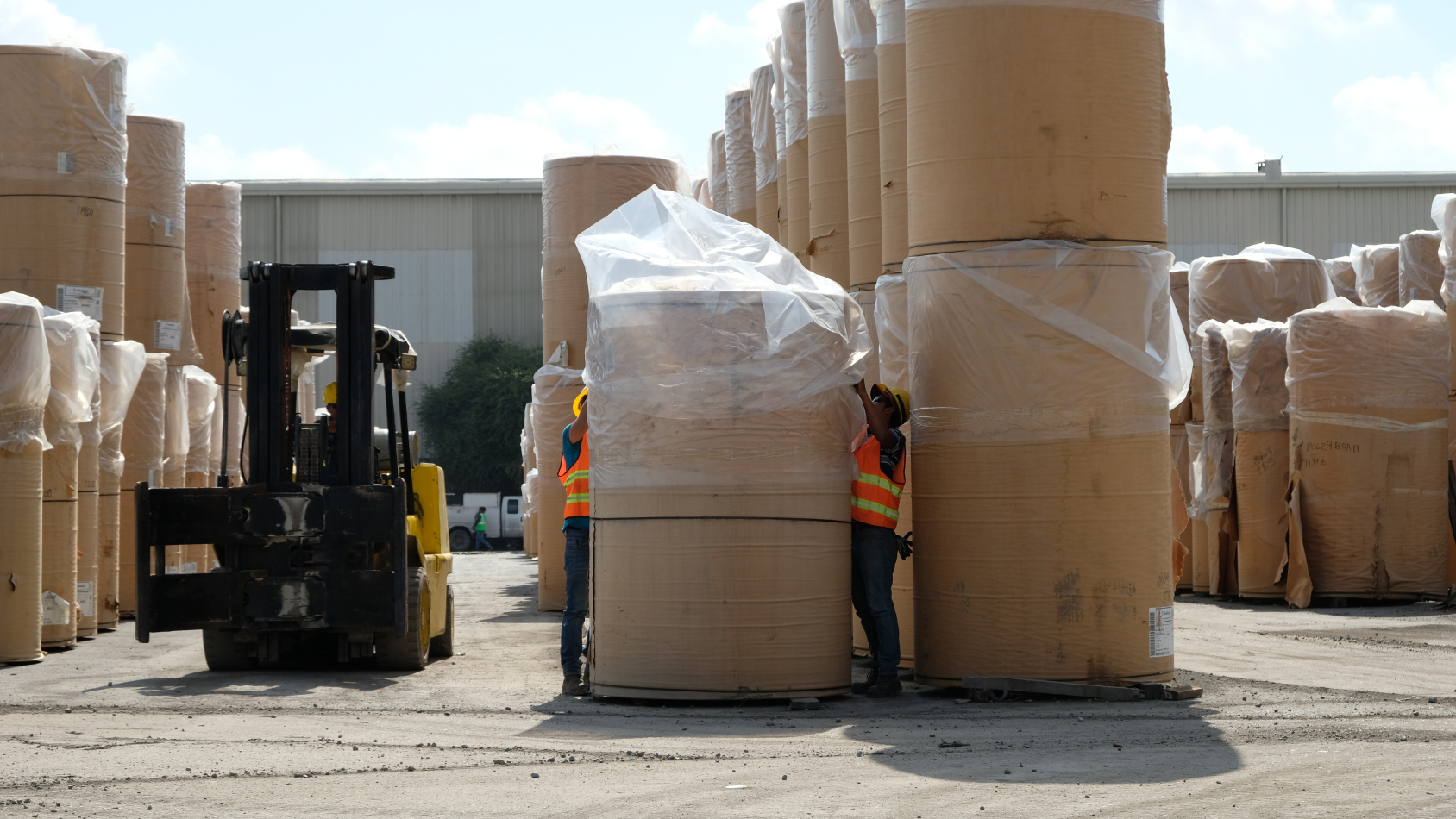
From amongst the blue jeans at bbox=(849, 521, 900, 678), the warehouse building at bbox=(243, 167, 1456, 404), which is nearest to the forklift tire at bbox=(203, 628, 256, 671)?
the blue jeans at bbox=(849, 521, 900, 678)

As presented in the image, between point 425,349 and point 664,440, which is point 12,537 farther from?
point 425,349

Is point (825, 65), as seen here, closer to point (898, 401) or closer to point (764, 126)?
point (764, 126)

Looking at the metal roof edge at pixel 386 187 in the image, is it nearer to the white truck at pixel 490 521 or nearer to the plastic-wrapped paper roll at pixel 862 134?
the white truck at pixel 490 521

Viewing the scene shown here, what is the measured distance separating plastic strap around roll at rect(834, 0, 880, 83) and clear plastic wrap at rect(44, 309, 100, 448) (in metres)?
4.89

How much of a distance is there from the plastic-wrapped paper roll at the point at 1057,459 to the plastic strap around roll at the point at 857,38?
224 cm

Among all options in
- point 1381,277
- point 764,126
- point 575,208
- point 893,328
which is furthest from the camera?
point 1381,277

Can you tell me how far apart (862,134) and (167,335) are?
6.48 meters

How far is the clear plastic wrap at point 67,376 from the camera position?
30.4ft

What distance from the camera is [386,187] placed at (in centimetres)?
3653

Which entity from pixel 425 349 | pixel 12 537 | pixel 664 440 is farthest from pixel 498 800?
pixel 425 349

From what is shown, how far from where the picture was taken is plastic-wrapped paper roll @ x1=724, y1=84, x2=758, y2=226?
43.7 ft

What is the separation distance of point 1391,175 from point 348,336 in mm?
32259

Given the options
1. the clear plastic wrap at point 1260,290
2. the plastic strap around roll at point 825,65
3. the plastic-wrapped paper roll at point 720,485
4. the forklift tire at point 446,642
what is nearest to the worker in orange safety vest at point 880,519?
the plastic-wrapped paper roll at point 720,485

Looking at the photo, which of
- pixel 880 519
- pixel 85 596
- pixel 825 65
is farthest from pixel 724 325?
pixel 85 596
